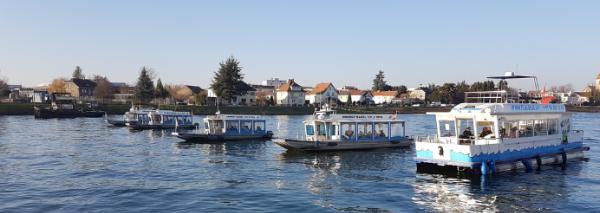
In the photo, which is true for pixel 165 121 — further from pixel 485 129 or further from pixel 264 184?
pixel 485 129

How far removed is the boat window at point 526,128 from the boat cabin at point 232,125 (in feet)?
94.3

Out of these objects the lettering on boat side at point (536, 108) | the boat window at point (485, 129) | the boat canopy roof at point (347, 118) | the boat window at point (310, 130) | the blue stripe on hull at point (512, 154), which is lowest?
the blue stripe on hull at point (512, 154)

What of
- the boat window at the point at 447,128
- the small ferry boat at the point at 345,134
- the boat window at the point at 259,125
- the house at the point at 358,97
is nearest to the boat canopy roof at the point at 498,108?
the boat window at the point at 447,128

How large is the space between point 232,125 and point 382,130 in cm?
1662

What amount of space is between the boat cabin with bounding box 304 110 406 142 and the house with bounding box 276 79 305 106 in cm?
10648

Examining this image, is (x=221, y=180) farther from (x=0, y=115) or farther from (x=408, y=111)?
(x=408, y=111)

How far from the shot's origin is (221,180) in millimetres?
27984

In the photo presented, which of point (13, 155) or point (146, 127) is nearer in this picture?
point (13, 155)

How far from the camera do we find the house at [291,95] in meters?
151

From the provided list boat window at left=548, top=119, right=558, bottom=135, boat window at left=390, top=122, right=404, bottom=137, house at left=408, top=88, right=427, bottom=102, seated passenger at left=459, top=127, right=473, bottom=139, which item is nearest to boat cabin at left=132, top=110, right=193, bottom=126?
boat window at left=390, top=122, right=404, bottom=137

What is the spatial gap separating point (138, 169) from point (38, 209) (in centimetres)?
1075

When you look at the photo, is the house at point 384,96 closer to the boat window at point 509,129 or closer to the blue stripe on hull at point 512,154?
the blue stripe on hull at point 512,154

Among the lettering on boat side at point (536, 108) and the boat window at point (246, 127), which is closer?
the lettering on boat side at point (536, 108)

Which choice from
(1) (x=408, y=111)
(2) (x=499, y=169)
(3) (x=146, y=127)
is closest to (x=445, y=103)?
(1) (x=408, y=111)
